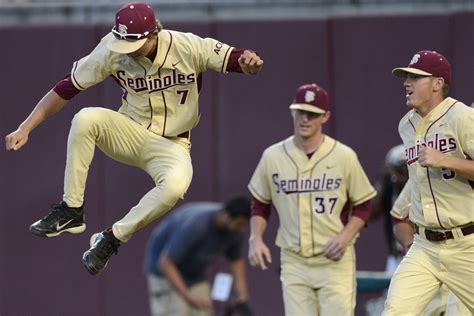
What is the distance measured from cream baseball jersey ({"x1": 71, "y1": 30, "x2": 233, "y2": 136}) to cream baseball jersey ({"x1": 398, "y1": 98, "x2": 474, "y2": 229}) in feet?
4.07

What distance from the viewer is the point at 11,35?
1392 cm

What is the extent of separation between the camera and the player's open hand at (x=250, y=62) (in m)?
8.41

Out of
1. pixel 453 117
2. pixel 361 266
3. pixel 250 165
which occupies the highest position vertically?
pixel 453 117

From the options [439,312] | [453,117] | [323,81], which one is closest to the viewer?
[453,117]

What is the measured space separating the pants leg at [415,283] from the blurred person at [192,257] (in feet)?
10.1

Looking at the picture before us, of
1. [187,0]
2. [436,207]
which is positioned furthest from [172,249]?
[436,207]

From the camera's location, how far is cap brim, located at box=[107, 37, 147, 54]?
27.6 feet

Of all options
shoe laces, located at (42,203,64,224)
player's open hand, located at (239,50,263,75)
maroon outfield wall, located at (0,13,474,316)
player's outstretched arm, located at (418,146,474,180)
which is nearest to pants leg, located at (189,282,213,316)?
maroon outfield wall, located at (0,13,474,316)

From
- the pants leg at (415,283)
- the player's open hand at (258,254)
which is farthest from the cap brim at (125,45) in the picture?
the player's open hand at (258,254)

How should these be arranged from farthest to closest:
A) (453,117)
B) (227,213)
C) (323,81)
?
(323,81) < (227,213) < (453,117)

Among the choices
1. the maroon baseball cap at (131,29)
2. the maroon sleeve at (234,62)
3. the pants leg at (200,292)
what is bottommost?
the pants leg at (200,292)

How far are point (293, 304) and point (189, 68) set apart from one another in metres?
2.18

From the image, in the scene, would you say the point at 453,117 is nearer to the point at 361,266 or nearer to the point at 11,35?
the point at 361,266

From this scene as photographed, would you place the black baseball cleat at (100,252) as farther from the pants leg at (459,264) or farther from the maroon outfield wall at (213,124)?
the maroon outfield wall at (213,124)
